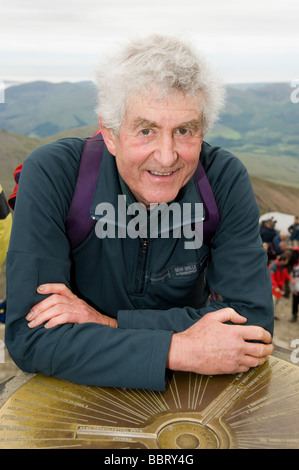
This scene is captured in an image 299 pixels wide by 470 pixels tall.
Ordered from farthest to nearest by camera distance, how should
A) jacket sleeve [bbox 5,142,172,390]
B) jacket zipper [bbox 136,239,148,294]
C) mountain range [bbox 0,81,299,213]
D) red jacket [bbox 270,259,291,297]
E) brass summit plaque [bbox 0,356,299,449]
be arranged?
mountain range [bbox 0,81,299,213] < red jacket [bbox 270,259,291,297] < jacket zipper [bbox 136,239,148,294] < jacket sleeve [bbox 5,142,172,390] < brass summit plaque [bbox 0,356,299,449]

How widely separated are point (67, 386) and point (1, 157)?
19574 mm

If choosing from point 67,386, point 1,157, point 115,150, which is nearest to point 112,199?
point 115,150

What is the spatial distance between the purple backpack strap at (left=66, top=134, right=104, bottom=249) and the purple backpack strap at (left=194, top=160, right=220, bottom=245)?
0.53 m

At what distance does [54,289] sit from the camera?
1900 millimetres

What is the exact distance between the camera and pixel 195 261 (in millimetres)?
2250

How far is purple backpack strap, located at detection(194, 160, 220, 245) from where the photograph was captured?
215cm

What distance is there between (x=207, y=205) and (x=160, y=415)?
104 centimetres

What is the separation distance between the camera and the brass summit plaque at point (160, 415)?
4.90ft

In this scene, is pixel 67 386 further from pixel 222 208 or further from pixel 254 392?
pixel 222 208

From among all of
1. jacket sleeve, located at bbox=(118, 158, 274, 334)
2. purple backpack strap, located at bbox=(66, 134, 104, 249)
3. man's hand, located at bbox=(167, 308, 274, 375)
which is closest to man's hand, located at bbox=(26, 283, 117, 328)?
jacket sleeve, located at bbox=(118, 158, 274, 334)

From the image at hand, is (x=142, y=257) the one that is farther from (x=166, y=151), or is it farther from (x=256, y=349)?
(x=256, y=349)

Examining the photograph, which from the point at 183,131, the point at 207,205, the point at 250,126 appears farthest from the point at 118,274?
the point at 250,126

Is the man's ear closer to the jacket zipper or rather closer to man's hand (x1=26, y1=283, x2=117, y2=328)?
the jacket zipper

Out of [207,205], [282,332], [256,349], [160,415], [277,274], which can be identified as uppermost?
[207,205]
